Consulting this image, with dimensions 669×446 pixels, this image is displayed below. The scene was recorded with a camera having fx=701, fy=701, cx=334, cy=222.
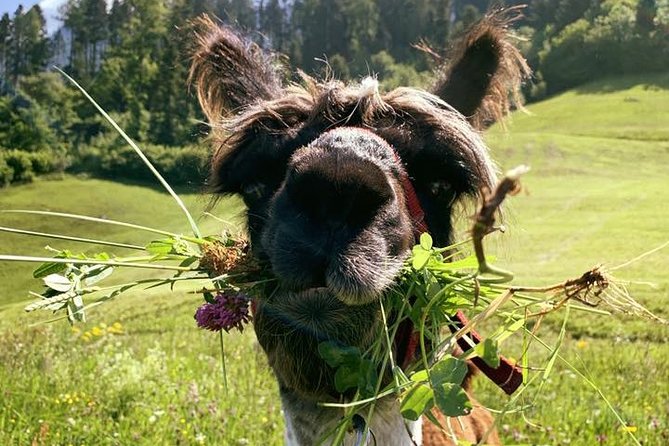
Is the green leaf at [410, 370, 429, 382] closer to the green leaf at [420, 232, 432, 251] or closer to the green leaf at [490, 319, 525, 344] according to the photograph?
the green leaf at [490, 319, 525, 344]

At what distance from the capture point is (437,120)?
2.51m

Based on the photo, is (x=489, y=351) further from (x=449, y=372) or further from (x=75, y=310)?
(x=75, y=310)

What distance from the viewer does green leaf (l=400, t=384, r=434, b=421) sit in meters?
1.65

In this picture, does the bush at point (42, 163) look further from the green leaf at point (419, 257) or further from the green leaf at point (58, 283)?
the green leaf at point (419, 257)

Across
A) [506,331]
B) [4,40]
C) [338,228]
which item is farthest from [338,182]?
[4,40]

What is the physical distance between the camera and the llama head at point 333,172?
6.27 feet

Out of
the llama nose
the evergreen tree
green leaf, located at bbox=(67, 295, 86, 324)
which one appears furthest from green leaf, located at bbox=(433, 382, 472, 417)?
the evergreen tree

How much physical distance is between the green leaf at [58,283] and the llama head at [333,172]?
23.2 inches

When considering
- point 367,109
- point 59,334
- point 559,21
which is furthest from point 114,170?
point 559,21

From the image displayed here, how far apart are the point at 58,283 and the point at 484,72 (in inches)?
82.5

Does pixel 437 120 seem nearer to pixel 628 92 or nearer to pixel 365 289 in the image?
pixel 365 289

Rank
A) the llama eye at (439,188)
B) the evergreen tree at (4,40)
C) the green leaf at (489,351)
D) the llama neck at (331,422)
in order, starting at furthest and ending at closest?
the evergreen tree at (4,40) < the llama eye at (439,188) < the llama neck at (331,422) < the green leaf at (489,351)

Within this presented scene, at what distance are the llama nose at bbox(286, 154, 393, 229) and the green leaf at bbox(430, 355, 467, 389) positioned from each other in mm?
466

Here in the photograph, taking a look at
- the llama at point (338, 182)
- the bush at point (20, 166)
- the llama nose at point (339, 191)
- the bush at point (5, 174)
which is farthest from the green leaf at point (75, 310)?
the bush at point (20, 166)
